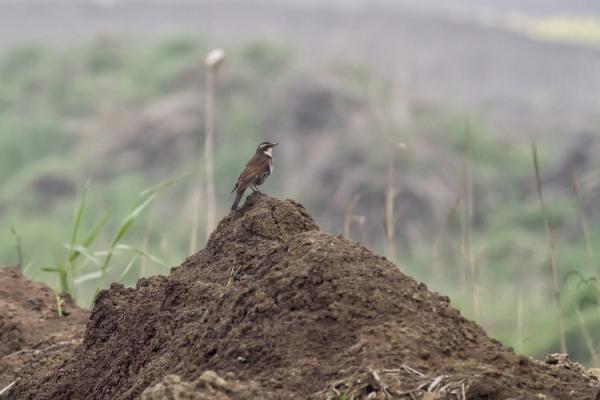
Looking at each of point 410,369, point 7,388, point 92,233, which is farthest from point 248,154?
point 410,369

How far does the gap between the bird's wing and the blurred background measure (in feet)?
13.8

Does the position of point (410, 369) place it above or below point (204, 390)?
above

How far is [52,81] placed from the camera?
19.7 meters

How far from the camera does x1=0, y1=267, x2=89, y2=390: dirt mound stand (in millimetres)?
4914

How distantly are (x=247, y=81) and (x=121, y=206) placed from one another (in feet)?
14.1

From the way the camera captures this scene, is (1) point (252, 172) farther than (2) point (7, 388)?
Yes

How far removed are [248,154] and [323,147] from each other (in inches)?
48.4

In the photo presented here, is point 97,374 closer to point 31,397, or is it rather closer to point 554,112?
point 31,397

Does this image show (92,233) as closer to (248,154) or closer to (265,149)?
(265,149)

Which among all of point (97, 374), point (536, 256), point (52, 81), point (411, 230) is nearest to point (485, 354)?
point (97, 374)

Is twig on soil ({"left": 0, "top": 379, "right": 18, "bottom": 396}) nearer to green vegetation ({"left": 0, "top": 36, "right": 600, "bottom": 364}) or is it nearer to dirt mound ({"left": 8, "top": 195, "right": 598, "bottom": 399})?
dirt mound ({"left": 8, "top": 195, "right": 598, "bottom": 399})

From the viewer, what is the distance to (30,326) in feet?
17.0

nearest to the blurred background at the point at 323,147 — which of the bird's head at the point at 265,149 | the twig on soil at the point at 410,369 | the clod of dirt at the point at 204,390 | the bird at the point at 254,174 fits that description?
the bird's head at the point at 265,149

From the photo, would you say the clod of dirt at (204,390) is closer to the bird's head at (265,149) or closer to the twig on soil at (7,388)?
the twig on soil at (7,388)
